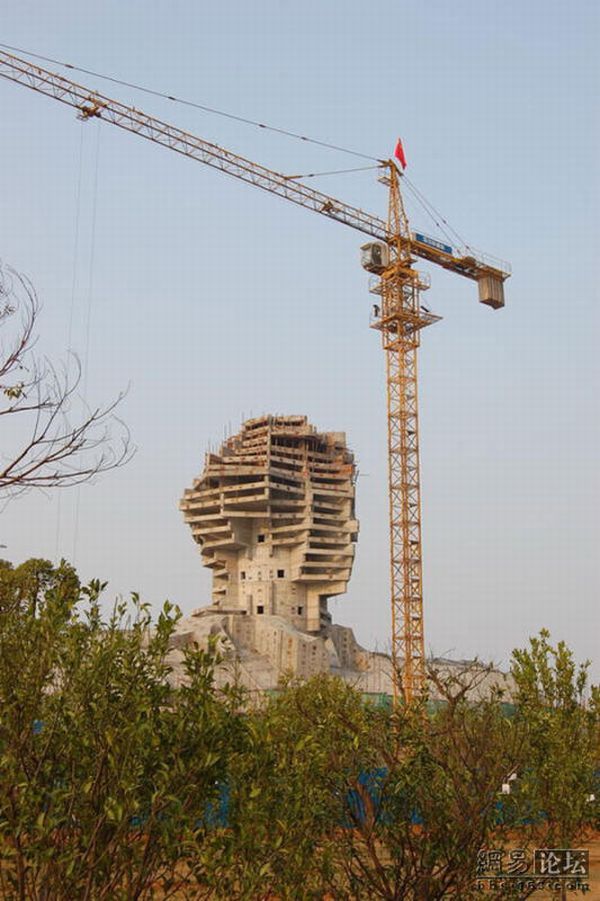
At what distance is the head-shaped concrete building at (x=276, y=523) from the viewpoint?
98.2 metres

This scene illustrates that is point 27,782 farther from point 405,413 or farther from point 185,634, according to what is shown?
point 185,634

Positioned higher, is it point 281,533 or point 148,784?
point 281,533

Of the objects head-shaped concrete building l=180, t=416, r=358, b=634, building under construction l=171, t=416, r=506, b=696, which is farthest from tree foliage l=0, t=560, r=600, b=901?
head-shaped concrete building l=180, t=416, r=358, b=634

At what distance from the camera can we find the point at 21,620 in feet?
43.3

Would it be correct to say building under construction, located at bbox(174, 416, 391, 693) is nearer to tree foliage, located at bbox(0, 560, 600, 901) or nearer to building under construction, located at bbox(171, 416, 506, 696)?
building under construction, located at bbox(171, 416, 506, 696)

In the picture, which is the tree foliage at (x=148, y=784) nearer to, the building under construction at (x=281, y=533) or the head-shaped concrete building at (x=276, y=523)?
the building under construction at (x=281, y=533)

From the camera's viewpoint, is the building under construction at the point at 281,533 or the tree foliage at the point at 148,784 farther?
the building under construction at the point at 281,533

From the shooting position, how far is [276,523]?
100875mm

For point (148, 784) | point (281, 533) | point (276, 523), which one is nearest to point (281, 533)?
point (281, 533)

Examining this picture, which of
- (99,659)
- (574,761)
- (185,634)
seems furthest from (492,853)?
(185,634)

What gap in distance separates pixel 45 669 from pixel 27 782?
166 centimetres

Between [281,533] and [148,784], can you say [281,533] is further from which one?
[148,784]

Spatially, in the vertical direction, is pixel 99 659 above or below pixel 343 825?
above

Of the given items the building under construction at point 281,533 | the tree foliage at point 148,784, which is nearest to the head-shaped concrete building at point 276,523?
the building under construction at point 281,533
